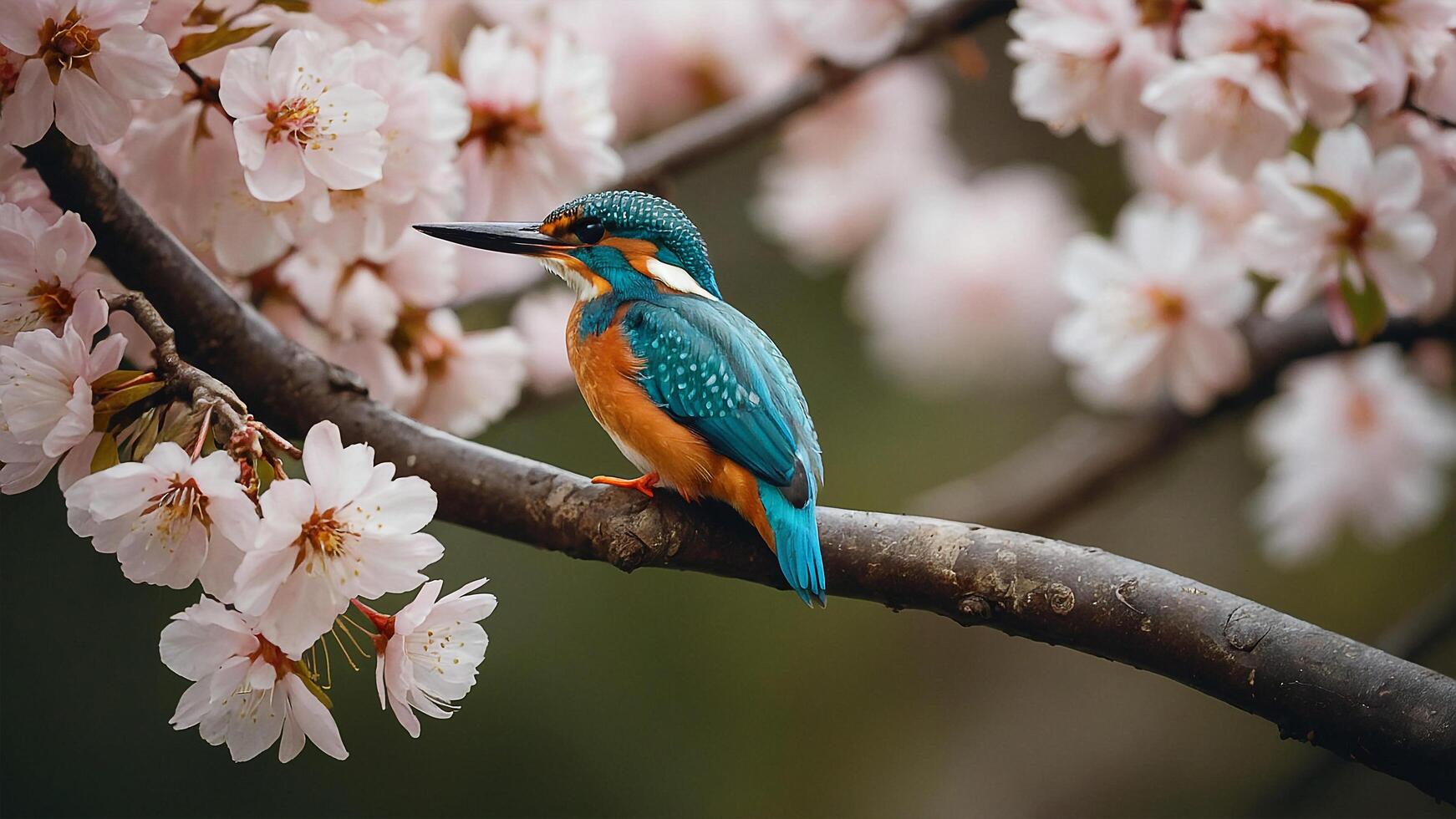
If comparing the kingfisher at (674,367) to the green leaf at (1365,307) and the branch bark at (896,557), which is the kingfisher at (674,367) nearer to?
the branch bark at (896,557)

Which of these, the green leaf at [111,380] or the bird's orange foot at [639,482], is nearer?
the green leaf at [111,380]

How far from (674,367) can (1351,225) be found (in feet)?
1.89

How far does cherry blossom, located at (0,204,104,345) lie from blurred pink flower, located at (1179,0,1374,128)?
32.6 inches

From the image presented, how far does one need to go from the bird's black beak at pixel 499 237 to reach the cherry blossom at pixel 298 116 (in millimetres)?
55

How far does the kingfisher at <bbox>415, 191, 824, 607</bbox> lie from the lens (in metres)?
0.76

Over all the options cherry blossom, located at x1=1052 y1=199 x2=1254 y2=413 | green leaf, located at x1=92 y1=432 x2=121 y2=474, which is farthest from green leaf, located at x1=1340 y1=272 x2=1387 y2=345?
green leaf, located at x1=92 y1=432 x2=121 y2=474

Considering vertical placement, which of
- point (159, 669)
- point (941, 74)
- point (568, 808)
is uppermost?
point (941, 74)

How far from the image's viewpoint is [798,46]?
64.3 inches

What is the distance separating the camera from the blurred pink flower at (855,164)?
72.4 inches

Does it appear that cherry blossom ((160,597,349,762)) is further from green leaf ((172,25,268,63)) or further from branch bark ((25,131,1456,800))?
green leaf ((172,25,268,63))

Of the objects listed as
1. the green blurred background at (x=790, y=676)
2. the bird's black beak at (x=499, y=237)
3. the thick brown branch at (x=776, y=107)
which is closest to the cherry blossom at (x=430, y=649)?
the bird's black beak at (x=499, y=237)

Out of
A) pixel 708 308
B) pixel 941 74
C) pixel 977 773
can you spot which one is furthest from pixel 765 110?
pixel 977 773

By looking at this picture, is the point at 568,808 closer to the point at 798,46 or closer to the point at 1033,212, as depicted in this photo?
the point at 1033,212

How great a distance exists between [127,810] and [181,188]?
77.1 inches
